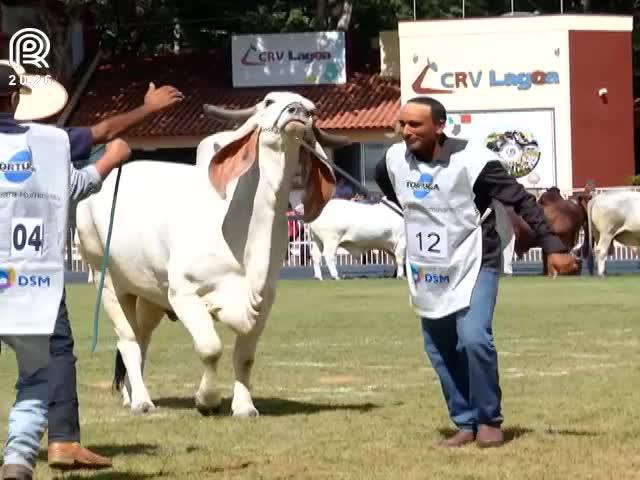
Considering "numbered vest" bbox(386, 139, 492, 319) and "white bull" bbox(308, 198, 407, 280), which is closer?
"numbered vest" bbox(386, 139, 492, 319)

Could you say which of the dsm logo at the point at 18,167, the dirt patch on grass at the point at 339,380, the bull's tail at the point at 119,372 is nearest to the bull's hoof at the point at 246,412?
the bull's tail at the point at 119,372

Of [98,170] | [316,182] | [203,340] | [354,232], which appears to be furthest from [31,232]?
[354,232]

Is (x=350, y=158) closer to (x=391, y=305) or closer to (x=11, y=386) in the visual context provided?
(x=391, y=305)

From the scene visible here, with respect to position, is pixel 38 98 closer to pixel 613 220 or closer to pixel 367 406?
pixel 367 406

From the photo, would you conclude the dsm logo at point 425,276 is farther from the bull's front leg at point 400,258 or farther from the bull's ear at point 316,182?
the bull's front leg at point 400,258

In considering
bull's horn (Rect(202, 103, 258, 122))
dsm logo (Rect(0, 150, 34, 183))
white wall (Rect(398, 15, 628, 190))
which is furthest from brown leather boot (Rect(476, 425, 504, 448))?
white wall (Rect(398, 15, 628, 190))

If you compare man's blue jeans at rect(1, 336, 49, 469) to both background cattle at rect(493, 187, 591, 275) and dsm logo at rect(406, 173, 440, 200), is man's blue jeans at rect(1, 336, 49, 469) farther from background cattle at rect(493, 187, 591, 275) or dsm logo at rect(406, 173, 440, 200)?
background cattle at rect(493, 187, 591, 275)

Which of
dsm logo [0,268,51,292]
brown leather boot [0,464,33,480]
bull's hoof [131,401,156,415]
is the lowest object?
bull's hoof [131,401,156,415]

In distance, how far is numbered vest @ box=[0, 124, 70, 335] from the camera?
8289mm

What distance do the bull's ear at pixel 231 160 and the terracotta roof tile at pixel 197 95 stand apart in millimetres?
38037

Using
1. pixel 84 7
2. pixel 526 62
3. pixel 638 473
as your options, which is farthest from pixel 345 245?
pixel 638 473

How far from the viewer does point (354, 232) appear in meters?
35.5

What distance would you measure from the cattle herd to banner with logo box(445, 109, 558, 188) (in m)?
34.4

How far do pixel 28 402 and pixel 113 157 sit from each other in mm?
1233
